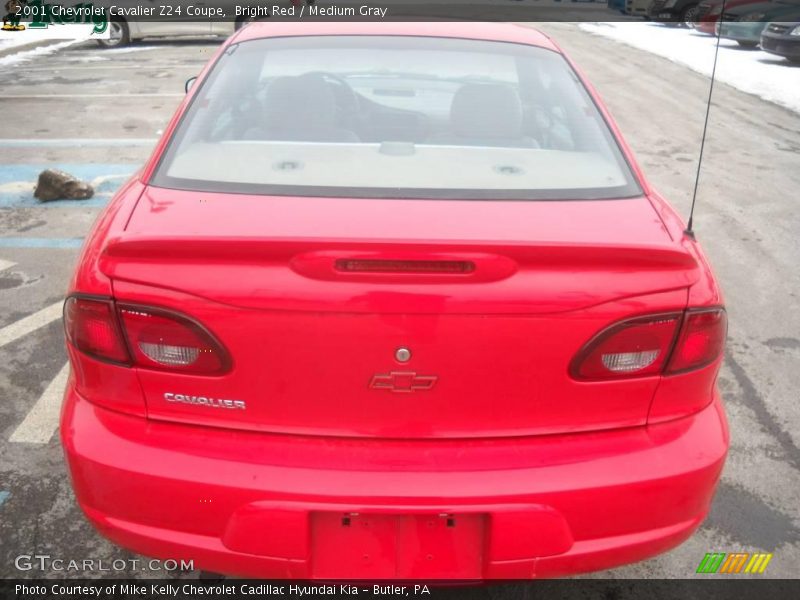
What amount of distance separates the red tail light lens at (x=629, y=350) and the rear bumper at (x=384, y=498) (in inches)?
6.4

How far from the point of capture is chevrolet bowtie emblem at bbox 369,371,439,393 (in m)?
1.76

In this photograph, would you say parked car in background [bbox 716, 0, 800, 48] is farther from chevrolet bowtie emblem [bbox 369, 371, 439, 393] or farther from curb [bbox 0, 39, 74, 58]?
chevrolet bowtie emblem [bbox 369, 371, 439, 393]

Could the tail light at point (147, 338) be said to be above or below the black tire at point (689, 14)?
above

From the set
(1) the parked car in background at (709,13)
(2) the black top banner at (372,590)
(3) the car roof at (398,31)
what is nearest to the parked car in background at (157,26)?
(1) the parked car in background at (709,13)

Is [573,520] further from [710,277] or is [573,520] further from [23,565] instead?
[23,565]

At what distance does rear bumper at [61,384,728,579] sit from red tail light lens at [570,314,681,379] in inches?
6.4

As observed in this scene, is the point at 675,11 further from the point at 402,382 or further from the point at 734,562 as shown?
the point at 402,382

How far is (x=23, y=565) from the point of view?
246 centimetres

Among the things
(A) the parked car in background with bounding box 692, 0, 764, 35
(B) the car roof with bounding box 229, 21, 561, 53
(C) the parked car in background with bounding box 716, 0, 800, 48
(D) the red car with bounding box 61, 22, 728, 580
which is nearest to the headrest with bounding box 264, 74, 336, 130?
(B) the car roof with bounding box 229, 21, 561, 53

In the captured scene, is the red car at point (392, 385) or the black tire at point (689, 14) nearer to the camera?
the red car at point (392, 385)

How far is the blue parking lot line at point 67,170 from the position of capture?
20.6 ft

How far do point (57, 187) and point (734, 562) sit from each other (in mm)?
5705

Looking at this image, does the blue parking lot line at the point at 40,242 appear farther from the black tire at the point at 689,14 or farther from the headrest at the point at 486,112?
the black tire at the point at 689,14

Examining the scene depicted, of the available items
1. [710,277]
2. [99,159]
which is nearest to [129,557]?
[710,277]
